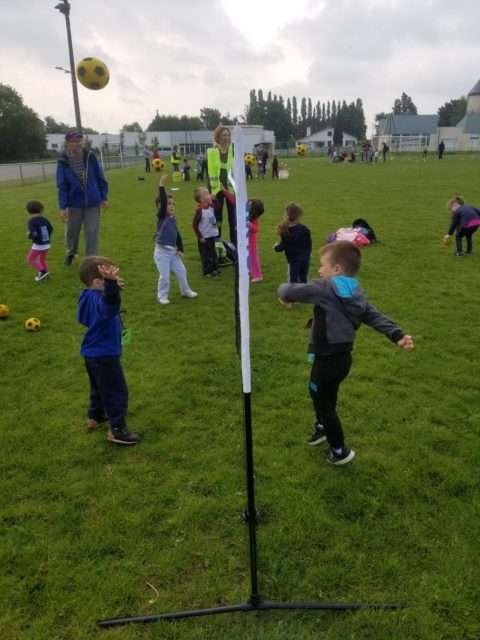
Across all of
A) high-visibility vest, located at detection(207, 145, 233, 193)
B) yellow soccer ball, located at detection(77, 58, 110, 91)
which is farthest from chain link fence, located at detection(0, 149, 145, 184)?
high-visibility vest, located at detection(207, 145, 233, 193)

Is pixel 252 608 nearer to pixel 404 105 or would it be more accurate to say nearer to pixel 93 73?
pixel 93 73

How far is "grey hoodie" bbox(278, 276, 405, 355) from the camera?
9.73ft

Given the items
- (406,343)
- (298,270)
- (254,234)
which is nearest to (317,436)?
(406,343)

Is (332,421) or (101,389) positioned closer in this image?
(332,421)

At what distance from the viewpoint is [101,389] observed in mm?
3762

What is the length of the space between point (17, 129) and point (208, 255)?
63566 mm

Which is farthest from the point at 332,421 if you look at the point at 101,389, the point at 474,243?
the point at 474,243

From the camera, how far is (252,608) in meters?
2.44

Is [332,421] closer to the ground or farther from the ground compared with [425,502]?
farther from the ground

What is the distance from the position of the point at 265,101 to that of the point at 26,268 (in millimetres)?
109869

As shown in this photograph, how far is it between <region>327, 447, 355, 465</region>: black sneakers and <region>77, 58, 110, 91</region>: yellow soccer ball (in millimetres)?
12851

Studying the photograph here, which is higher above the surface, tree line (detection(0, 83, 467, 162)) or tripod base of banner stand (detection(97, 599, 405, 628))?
tree line (detection(0, 83, 467, 162))

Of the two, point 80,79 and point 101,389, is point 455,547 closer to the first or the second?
point 101,389

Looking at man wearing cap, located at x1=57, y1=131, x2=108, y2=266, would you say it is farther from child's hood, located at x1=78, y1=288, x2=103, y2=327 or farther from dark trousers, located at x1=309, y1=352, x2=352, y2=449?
dark trousers, located at x1=309, y1=352, x2=352, y2=449
